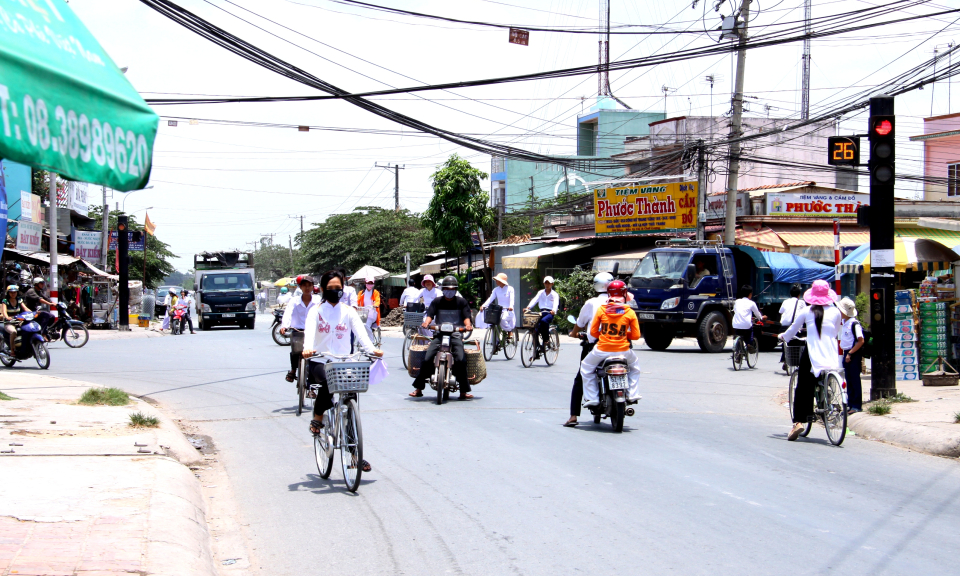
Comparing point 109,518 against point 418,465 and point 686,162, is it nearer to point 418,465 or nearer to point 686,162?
point 418,465

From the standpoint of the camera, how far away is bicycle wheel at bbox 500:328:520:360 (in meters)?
19.6

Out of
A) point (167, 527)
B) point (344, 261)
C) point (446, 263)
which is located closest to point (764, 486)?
point (167, 527)

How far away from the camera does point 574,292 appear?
29797 millimetres

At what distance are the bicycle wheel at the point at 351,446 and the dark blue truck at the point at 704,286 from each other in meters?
15.9

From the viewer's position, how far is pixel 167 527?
5.66 meters

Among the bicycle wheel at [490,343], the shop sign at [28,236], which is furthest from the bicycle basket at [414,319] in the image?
the shop sign at [28,236]

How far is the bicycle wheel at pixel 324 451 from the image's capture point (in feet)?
24.5

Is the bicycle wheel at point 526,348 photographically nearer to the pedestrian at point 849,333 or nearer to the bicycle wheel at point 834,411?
the pedestrian at point 849,333

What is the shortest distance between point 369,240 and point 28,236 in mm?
25155

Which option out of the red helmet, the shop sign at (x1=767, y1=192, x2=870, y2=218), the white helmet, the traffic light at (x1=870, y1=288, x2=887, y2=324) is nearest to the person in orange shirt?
the red helmet

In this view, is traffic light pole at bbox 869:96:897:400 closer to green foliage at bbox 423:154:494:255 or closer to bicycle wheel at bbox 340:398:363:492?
bicycle wheel at bbox 340:398:363:492

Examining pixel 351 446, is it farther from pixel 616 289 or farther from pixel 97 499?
pixel 616 289

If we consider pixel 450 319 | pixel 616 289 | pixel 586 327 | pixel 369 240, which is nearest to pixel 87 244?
pixel 369 240

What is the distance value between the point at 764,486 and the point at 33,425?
7725 mm
